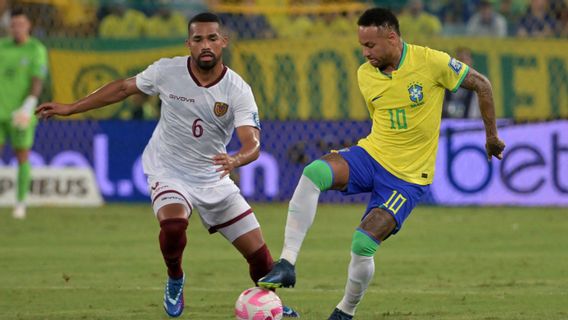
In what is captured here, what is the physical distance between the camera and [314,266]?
11.5 m

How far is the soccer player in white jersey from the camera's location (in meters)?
8.22

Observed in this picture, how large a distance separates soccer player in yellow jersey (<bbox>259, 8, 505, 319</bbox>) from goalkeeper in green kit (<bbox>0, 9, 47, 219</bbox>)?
7993 mm

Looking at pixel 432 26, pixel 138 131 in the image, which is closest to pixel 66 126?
pixel 138 131

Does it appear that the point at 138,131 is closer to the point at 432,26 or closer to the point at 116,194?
the point at 116,194

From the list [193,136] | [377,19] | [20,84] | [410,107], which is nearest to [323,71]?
[20,84]

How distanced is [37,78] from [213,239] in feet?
10.6

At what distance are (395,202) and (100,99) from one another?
2109 mm

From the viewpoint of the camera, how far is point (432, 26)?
17.7 metres

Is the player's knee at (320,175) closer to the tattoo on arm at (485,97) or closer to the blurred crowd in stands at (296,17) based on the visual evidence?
the tattoo on arm at (485,97)

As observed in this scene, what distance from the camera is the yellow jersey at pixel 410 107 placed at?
8070 millimetres

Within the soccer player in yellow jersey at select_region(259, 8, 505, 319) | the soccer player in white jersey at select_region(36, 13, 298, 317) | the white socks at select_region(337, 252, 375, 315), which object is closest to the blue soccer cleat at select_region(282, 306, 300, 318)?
the soccer player in white jersey at select_region(36, 13, 298, 317)

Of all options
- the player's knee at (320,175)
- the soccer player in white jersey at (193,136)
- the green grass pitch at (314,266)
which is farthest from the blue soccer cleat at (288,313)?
the player's knee at (320,175)

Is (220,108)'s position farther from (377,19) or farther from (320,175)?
(377,19)

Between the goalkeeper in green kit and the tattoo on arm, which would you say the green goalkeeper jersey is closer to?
the goalkeeper in green kit
